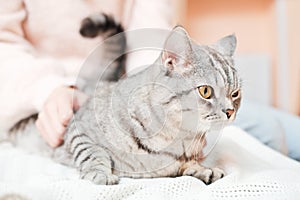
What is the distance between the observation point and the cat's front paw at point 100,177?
1.93ft

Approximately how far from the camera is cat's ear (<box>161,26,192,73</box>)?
1.72ft

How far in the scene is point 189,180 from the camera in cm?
57

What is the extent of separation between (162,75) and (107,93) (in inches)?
6.4

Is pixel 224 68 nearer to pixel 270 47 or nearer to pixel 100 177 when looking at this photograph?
pixel 100 177

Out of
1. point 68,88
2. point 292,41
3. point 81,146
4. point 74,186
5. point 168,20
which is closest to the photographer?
point 74,186

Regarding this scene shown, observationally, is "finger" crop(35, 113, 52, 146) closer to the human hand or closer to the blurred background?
the human hand

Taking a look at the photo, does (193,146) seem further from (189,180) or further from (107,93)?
(107,93)

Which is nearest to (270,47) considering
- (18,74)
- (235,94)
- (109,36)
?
(109,36)

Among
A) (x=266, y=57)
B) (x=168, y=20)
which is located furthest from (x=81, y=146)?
(x=266, y=57)

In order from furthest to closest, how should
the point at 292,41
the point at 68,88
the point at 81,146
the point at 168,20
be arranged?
the point at 292,41, the point at 168,20, the point at 68,88, the point at 81,146

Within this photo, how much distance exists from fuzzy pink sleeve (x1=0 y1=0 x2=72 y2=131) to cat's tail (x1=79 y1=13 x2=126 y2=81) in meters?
0.11

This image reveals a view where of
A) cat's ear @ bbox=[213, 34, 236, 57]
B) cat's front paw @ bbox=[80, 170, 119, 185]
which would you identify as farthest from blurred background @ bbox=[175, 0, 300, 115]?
cat's front paw @ bbox=[80, 170, 119, 185]

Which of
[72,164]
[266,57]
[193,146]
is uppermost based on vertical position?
[193,146]

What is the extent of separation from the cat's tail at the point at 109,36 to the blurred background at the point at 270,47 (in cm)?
106
